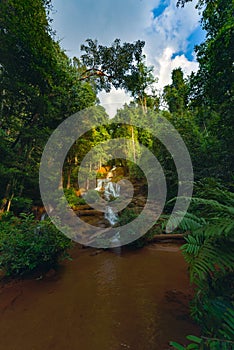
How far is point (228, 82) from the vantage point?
4.18 m

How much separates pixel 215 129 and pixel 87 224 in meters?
6.30

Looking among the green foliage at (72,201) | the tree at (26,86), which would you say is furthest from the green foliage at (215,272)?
the green foliage at (72,201)

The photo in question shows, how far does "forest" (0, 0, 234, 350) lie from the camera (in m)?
1.25

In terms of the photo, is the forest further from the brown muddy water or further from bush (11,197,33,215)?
the brown muddy water

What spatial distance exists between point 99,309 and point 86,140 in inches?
395

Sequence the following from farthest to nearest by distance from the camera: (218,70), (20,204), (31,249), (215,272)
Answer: (20,204)
(218,70)
(31,249)
(215,272)

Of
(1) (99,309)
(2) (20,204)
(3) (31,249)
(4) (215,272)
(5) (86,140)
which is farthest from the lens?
(5) (86,140)

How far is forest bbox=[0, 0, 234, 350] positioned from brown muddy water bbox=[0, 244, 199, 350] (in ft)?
1.12

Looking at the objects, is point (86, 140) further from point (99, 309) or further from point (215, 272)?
point (215, 272)

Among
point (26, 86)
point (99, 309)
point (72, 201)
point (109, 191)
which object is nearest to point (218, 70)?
point (99, 309)

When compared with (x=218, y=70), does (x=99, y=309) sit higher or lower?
lower

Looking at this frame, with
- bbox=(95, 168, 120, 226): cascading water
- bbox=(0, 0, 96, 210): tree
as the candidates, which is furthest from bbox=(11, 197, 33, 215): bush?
bbox=(95, 168, 120, 226): cascading water

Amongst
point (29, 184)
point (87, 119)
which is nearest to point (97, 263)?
point (29, 184)

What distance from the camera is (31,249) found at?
3049 millimetres
